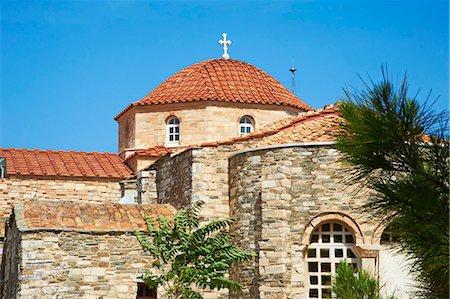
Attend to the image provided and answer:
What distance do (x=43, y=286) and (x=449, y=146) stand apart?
12.4 m

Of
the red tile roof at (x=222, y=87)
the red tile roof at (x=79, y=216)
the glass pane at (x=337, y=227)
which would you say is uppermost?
the red tile roof at (x=222, y=87)

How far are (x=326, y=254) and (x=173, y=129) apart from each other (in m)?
10.3

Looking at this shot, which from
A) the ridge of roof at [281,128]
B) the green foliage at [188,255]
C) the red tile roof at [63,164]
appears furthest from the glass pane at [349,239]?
the red tile roof at [63,164]

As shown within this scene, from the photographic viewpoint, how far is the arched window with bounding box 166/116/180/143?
1016 inches

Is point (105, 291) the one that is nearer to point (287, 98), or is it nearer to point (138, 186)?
point (138, 186)

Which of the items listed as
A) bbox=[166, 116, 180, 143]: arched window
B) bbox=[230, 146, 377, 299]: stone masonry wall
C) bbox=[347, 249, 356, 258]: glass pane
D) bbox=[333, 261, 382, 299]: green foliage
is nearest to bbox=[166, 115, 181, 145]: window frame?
bbox=[166, 116, 180, 143]: arched window

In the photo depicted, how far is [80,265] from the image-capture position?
17.3 metres

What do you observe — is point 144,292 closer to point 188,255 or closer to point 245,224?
point 188,255

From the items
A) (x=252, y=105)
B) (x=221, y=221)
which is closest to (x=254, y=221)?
(x=221, y=221)

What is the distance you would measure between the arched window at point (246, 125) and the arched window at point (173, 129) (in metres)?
2.17

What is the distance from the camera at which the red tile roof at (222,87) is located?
25500mm

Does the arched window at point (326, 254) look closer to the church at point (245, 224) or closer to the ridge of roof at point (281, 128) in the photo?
the church at point (245, 224)

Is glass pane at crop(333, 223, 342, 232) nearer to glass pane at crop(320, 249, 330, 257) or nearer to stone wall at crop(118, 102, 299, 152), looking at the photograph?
glass pane at crop(320, 249, 330, 257)

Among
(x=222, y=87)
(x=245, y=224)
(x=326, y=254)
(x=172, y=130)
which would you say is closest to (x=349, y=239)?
(x=326, y=254)
